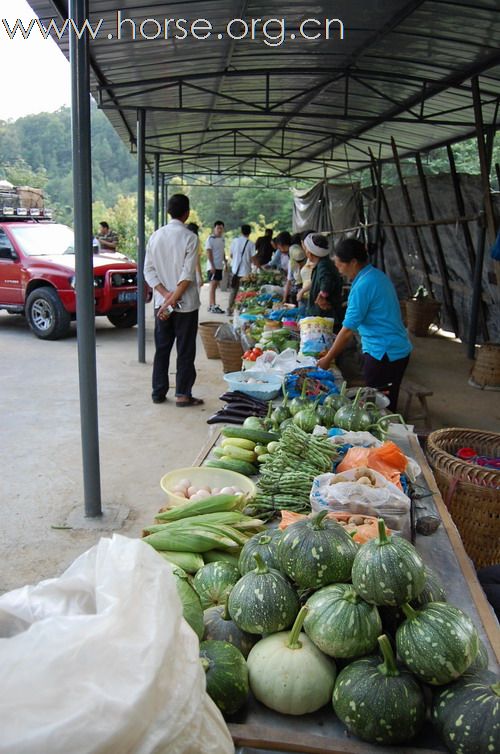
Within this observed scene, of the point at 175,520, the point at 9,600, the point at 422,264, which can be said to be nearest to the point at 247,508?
the point at 175,520

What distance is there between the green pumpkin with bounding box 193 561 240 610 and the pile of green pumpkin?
12 cm

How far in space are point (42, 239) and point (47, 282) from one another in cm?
147

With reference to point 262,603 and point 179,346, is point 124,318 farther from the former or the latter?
point 262,603

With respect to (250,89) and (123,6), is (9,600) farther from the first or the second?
(250,89)

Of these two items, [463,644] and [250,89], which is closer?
[463,644]

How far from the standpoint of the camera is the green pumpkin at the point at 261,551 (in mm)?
1871

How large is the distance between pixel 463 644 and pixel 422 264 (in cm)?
1182

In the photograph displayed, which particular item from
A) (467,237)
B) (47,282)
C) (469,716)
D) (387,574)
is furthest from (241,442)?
(47,282)

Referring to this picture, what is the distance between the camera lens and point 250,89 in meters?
8.95

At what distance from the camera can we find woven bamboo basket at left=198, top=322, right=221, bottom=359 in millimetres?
9508

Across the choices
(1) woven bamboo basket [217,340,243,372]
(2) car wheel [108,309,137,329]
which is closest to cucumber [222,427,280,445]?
(1) woven bamboo basket [217,340,243,372]

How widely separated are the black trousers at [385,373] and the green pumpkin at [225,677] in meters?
3.71

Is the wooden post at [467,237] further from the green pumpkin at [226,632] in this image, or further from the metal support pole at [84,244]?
the green pumpkin at [226,632]

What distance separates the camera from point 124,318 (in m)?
12.7
